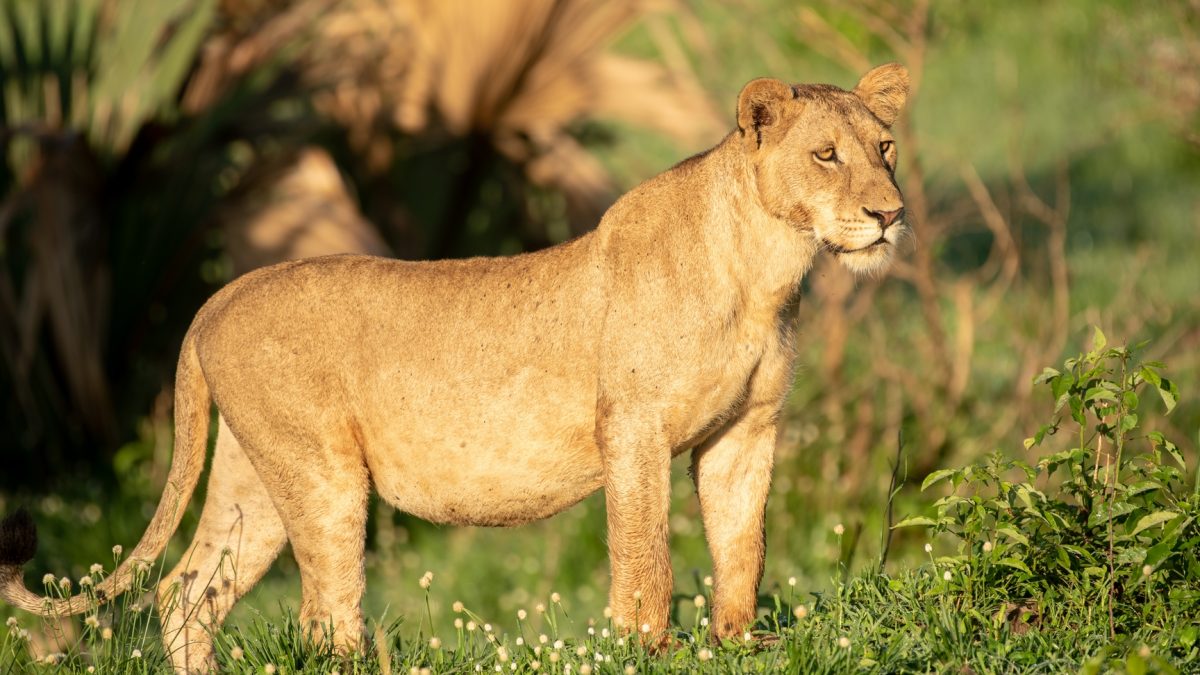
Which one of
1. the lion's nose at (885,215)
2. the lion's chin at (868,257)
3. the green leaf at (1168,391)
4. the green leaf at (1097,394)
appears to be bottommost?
the green leaf at (1097,394)

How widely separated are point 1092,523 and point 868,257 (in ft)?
3.46

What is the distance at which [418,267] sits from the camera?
5.31m

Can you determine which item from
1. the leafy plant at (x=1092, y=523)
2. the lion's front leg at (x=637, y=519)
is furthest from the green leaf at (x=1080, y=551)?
the lion's front leg at (x=637, y=519)

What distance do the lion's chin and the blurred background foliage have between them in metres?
3.57

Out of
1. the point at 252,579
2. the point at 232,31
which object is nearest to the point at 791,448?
the point at 232,31

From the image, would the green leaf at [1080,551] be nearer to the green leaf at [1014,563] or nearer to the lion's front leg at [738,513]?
the green leaf at [1014,563]

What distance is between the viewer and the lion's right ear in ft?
15.6

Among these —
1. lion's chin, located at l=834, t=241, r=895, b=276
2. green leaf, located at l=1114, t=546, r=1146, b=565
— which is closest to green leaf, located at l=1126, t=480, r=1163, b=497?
green leaf, located at l=1114, t=546, r=1146, b=565

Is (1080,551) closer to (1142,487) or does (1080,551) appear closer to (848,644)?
(1142,487)

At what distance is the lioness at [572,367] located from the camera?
4.76m

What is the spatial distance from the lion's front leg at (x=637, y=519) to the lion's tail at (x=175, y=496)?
154cm

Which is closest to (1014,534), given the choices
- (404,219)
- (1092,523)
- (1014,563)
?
(1014,563)

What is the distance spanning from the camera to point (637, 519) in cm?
477

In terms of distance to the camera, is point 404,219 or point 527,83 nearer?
point 527,83
